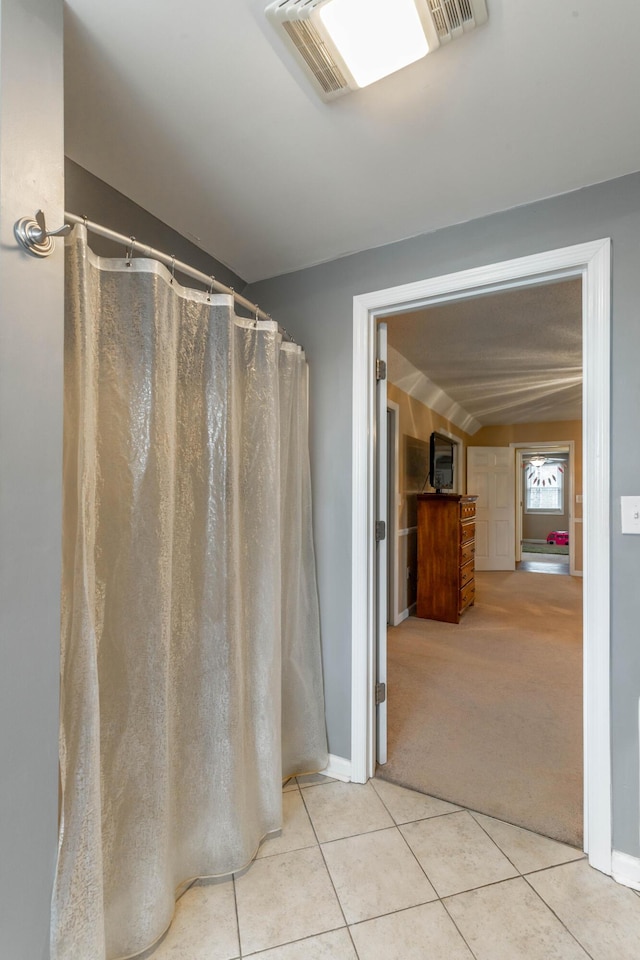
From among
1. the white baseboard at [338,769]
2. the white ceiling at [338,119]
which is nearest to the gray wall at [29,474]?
the white ceiling at [338,119]

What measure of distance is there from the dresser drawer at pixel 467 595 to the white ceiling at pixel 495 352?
2.06 metres

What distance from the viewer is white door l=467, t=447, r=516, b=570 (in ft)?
22.2

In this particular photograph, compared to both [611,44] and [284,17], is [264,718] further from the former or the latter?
[611,44]

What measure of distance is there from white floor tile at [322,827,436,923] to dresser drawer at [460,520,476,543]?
9.84 ft

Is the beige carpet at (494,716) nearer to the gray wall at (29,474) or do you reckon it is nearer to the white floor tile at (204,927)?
the white floor tile at (204,927)

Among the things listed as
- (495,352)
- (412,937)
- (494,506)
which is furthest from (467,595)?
(412,937)

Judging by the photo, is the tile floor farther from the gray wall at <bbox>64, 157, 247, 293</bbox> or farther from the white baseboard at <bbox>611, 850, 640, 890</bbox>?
the gray wall at <bbox>64, 157, 247, 293</bbox>

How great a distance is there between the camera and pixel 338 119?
1.20 metres

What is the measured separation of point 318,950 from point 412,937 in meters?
0.26

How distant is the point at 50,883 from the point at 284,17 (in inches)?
74.4

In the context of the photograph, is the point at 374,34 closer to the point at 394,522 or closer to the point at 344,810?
the point at 344,810

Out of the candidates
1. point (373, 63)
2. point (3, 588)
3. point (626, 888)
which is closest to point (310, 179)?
point (373, 63)

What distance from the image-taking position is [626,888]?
1.35 metres

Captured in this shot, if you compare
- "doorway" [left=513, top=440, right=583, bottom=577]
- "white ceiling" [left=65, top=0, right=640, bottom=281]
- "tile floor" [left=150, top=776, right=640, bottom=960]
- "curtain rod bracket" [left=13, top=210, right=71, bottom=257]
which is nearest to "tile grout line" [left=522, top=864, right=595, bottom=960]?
"tile floor" [left=150, top=776, right=640, bottom=960]
